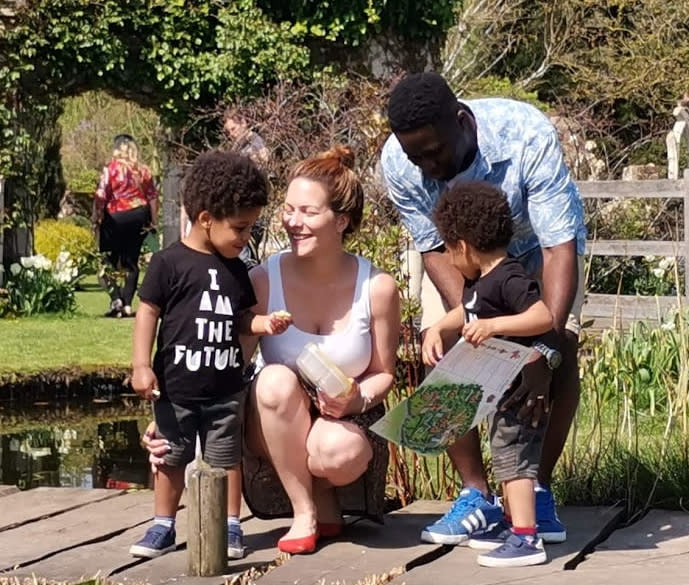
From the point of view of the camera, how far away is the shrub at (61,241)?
2209cm

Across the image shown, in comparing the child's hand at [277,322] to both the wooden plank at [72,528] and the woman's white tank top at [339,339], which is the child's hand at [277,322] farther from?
the wooden plank at [72,528]

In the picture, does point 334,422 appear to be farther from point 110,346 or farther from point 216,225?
point 110,346

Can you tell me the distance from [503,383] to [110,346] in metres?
7.82

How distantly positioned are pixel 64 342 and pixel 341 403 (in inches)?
308

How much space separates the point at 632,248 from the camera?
11398 mm

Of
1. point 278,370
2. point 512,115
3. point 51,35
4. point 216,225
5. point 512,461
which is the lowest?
point 512,461

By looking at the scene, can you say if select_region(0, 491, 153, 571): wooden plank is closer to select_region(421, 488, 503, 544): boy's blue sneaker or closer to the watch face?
select_region(421, 488, 503, 544): boy's blue sneaker

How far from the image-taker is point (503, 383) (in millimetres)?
4098

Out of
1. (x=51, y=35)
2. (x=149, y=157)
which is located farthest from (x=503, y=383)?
(x=149, y=157)

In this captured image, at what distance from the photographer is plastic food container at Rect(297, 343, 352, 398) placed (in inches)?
165

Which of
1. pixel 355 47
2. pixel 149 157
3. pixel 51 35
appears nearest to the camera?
pixel 51 35

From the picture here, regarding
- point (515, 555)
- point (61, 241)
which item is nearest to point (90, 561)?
point (515, 555)

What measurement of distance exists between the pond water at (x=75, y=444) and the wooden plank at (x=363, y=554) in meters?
2.44

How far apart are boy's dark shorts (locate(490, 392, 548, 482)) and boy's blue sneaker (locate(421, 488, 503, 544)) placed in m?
0.30
